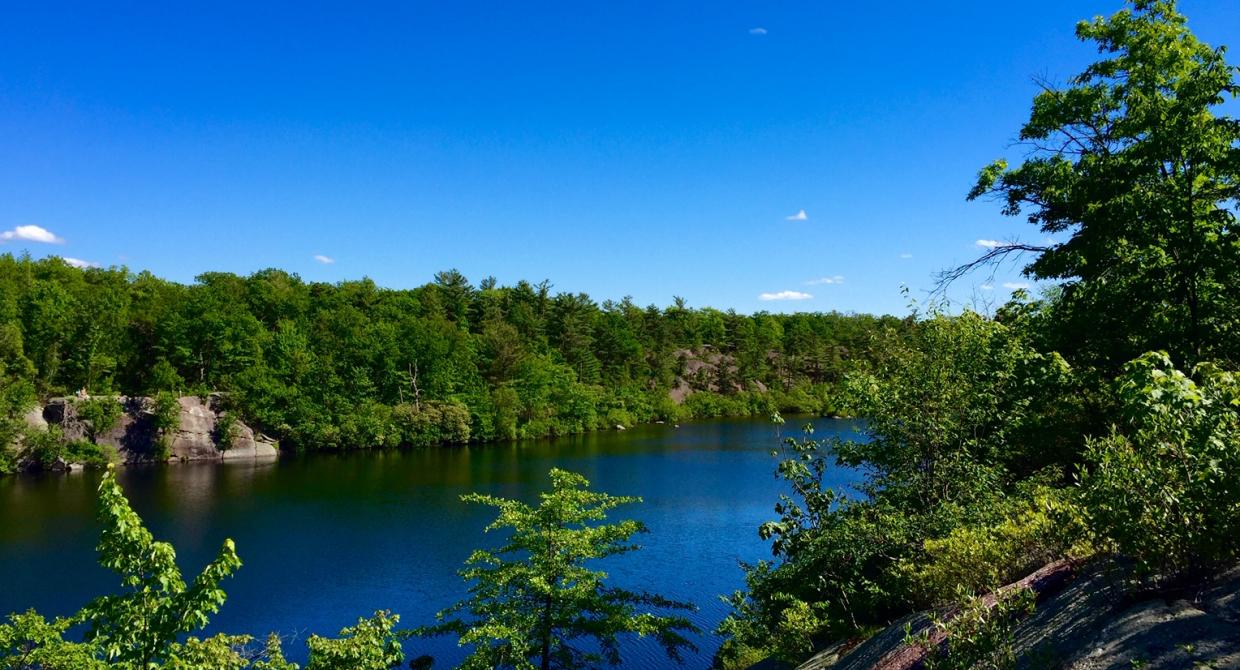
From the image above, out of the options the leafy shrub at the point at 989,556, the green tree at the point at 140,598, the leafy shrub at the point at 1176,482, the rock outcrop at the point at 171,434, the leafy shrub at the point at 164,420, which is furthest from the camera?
the leafy shrub at the point at 164,420

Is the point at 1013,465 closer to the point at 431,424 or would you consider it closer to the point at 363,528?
the point at 363,528

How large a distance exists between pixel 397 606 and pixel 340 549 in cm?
723

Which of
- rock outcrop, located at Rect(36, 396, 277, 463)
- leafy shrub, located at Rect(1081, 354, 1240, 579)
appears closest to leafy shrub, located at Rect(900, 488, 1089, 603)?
leafy shrub, located at Rect(1081, 354, 1240, 579)

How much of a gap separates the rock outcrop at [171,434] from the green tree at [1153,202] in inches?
2120

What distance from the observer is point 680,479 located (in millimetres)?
40500

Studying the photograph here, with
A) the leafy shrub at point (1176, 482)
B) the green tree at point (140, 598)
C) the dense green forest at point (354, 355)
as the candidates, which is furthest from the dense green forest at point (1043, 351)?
the dense green forest at point (354, 355)

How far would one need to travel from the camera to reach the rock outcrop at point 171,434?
44.5 m

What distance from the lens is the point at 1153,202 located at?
906cm

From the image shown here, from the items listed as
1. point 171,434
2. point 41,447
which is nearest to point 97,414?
point 41,447

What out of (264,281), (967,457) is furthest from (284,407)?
(967,457)

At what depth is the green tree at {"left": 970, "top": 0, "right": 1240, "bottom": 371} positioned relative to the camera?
8.96m

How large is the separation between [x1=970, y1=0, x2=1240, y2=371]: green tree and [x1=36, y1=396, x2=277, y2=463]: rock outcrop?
177ft

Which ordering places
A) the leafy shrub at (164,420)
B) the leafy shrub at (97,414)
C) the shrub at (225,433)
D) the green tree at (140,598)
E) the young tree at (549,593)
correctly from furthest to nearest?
1. the shrub at (225,433)
2. the leafy shrub at (164,420)
3. the leafy shrub at (97,414)
4. the young tree at (549,593)
5. the green tree at (140,598)

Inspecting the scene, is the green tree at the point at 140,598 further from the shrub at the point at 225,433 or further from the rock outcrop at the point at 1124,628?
the shrub at the point at 225,433
